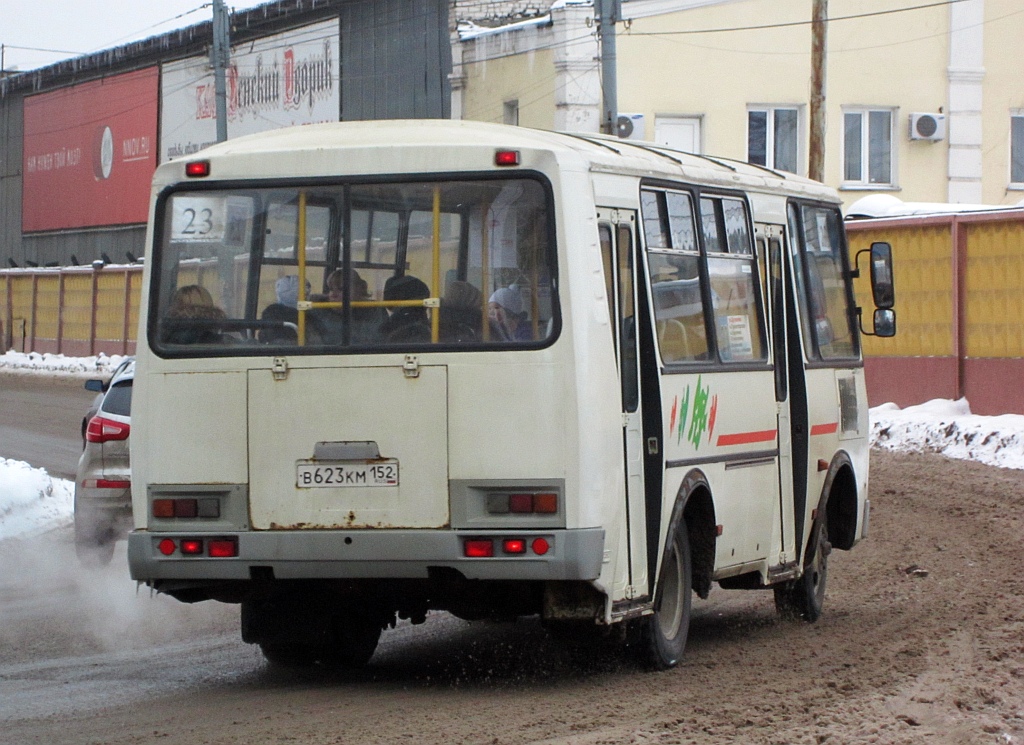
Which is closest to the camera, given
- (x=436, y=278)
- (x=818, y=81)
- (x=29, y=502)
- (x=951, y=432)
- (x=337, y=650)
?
(x=436, y=278)

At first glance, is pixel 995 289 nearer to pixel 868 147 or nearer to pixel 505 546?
pixel 505 546

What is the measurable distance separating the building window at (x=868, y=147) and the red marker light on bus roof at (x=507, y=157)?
2853 cm

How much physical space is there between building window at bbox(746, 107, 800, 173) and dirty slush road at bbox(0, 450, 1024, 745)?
2270 centimetres

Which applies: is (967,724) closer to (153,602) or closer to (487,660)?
(487,660)

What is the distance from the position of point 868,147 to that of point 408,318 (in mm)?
29070

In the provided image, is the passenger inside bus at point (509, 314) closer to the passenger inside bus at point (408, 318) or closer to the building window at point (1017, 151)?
the passenger inside bus at point (408, 318)

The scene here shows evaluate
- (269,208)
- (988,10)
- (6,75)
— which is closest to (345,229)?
(269,208)

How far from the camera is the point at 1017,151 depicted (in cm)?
3625

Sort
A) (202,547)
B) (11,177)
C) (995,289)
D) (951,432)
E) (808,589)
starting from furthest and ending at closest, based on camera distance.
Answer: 1. (11,177)
2. (995,289)
3. (951,432)
4. (808,589)
5. (202,547)

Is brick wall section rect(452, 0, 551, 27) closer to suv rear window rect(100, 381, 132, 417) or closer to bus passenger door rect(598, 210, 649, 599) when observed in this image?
suv rear window rect(100, 381, 132, 417)

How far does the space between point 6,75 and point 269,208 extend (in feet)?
211

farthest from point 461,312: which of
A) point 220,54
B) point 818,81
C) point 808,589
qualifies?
point 220,54

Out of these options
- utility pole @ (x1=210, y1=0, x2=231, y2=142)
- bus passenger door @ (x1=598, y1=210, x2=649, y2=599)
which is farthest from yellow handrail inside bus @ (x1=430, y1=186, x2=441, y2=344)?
utility pole @ (x1=210, y1=0, x2=231, y2=142)

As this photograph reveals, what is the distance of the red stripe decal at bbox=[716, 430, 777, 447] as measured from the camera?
9.30m
